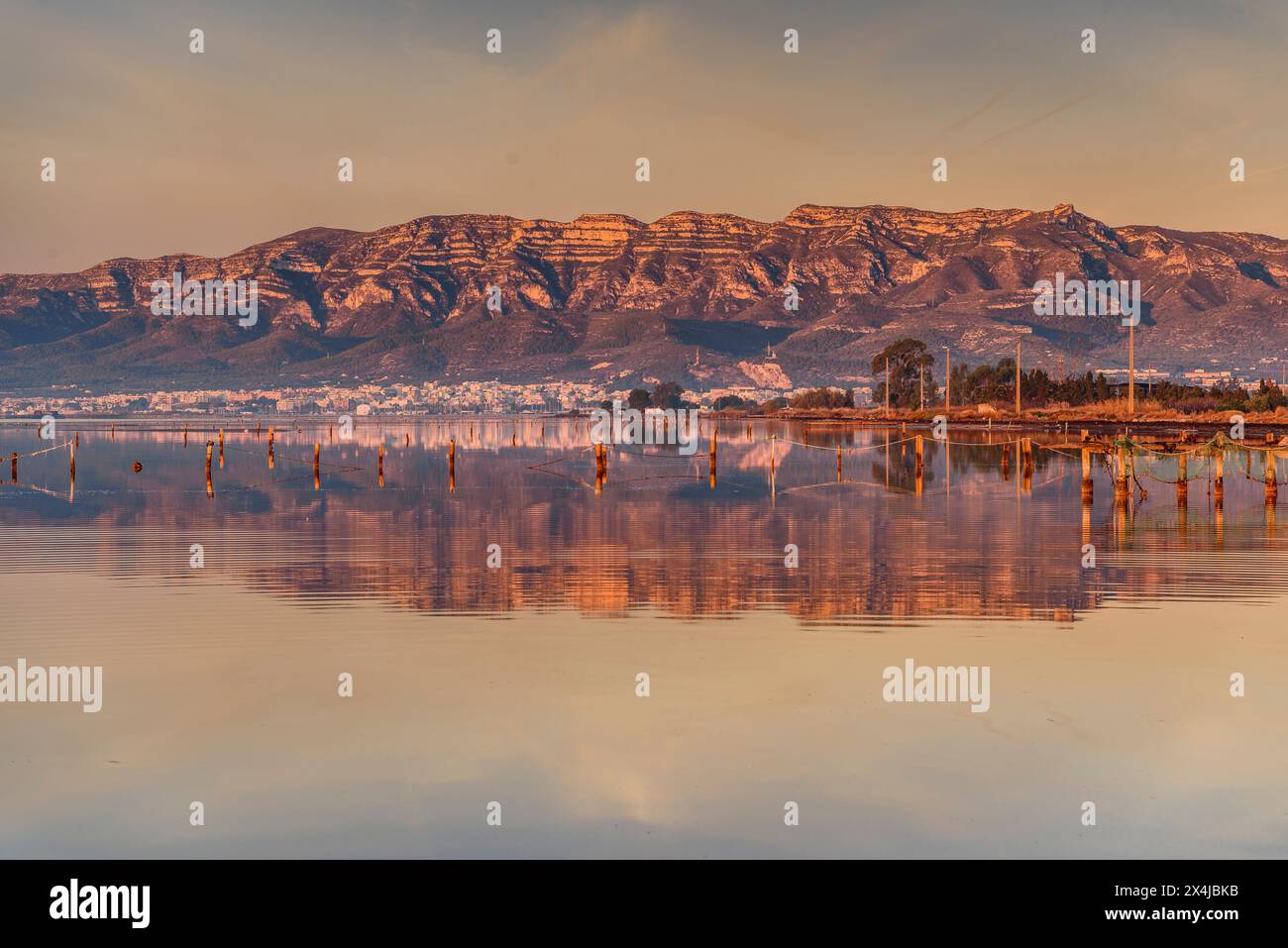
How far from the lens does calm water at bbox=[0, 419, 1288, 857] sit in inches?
562

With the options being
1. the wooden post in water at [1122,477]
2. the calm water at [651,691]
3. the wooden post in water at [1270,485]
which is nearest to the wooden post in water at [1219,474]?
the wooden post in water at [1270,485]

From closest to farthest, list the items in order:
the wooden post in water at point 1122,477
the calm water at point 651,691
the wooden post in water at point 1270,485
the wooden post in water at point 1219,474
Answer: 1. the calm water at point 651,691
2. the wooden post in water at point 1219,474
3. the wooden post in water at point 1270,485
4. the wooden post in water at point 1122,477

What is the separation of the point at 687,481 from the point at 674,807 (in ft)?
191

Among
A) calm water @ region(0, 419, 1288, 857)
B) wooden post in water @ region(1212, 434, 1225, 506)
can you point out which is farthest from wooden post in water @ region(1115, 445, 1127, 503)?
calm water @ region(0, 419, 1288, 857)

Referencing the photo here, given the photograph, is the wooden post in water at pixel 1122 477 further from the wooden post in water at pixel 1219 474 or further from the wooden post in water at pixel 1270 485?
the wooden post in water at pixel 1270 485

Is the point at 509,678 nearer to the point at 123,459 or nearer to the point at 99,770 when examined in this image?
the point at 99,770

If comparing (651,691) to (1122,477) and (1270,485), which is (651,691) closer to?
(1122,477)

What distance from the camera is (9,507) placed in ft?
189

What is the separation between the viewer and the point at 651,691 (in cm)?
1978

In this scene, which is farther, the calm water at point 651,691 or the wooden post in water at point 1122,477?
the wooden post in water at point 1122,477

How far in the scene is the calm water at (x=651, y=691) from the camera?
14.3m

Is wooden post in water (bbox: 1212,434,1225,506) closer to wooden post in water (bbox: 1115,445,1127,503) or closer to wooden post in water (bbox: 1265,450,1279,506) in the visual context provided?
wooden post in water (bbox: 1265,450,1279,506)

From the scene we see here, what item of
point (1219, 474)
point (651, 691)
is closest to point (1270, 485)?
point (1219, 474)

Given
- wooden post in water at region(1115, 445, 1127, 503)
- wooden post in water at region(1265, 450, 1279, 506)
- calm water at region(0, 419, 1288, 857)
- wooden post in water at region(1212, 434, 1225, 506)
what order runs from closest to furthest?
calm water at region(0, 419, 1288, 857)
wooden post in water at region(1212, 434, 1225, 506)
wooden post in water at region(1265, 450, 1279, 506)
wooden post in water at region(1115, 445, 1127, 503)
